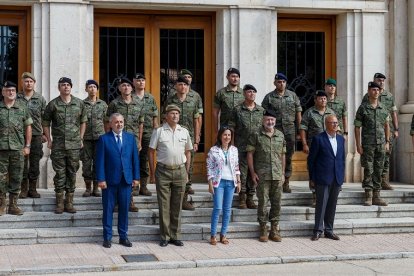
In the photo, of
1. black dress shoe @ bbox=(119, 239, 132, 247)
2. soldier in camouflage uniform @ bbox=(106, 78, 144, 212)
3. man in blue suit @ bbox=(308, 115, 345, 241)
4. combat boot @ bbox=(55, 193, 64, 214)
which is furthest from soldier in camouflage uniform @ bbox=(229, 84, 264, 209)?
combat boot @ bbox=(55, 193, 64, 214)

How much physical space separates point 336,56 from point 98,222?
22.8 feet

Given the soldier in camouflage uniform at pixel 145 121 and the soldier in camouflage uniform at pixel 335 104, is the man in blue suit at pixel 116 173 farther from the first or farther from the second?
the soldier in camouflage uniform at pixel 335 104

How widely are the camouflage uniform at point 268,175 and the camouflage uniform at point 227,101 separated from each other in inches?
51.0

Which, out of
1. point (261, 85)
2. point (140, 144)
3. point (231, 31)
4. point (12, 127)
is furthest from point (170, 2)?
point (12, 127)

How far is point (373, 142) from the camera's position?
12.7 meters

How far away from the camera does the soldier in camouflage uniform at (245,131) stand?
12.2 m

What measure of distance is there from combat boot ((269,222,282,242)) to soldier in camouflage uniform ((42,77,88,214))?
123 inches

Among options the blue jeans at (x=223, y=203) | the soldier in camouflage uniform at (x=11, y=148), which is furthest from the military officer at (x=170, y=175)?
the soldier in camouflage uniform at (x=11, y=148)

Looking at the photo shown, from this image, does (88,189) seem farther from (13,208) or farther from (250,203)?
(250,203)

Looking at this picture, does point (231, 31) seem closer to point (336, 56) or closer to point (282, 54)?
point (282, 54)

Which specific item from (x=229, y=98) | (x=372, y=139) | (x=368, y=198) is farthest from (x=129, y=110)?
(x=368, y=198)

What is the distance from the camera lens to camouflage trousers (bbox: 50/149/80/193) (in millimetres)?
11562

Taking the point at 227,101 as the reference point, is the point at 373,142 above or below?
below

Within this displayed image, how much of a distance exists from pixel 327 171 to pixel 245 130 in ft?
5.08
